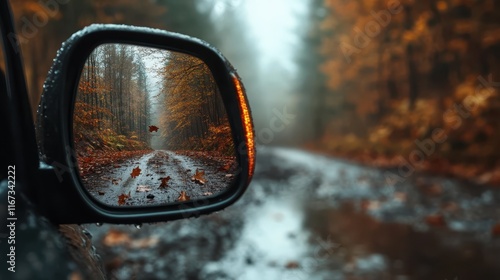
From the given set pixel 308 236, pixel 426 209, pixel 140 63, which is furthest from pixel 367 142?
pixel 140 63

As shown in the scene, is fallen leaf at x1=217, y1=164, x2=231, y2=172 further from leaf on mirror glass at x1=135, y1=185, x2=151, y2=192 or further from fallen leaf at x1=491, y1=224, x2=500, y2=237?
fallen leaf at x1=491, y1=224, x2=500, y2=237

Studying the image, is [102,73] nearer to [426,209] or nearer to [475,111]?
[426,209]

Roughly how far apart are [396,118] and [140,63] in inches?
852

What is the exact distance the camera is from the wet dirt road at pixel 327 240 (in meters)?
4.62

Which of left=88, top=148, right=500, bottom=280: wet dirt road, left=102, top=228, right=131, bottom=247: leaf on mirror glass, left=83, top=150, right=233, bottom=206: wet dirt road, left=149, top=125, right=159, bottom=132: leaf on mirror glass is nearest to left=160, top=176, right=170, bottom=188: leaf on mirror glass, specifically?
left=83, top=150, right=233, bottom=206: wet dirt road

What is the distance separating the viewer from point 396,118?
2162cm

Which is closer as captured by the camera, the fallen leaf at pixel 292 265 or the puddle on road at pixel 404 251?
the puddle on road at pixel 404 251

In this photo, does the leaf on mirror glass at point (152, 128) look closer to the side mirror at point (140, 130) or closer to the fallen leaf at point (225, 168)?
the side mirror at point (140, 130)

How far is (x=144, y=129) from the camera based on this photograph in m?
1.15

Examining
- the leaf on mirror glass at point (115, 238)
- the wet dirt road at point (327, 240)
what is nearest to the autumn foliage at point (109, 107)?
the wet dirt road at point (327, 240)

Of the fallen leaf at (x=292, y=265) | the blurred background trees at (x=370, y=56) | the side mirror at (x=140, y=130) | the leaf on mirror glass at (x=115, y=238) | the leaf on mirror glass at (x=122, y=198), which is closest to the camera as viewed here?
the side mirror at (x=140, y=130)

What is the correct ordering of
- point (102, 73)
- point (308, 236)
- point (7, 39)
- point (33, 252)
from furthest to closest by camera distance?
point (308, 236)
point (102, 73)
point (7, 39)
point (33, 252)

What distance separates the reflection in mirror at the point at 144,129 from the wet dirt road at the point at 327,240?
2804mm

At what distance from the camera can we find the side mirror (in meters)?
1.03
